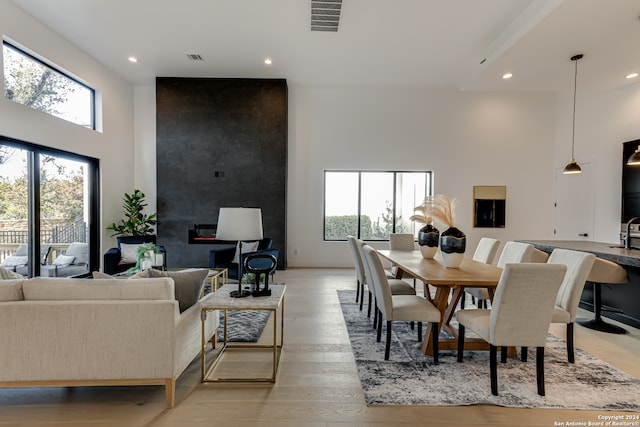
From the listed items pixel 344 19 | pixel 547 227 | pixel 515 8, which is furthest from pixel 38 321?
pixel 547 227

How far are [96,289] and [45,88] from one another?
434 cm

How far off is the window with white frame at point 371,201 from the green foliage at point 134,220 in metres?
3.62

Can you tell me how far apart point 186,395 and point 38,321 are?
1.02 metres

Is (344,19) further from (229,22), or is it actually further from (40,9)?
(40,9)

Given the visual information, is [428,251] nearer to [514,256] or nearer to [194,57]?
[514,256]

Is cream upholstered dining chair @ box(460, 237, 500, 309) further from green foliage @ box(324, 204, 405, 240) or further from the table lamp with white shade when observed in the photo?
green foliage @ box(324, 204, 405, 240)

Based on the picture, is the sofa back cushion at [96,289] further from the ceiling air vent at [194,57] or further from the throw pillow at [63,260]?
the ceiling air vent at [194,57]

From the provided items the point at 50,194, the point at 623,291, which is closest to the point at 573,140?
the point at 623,291

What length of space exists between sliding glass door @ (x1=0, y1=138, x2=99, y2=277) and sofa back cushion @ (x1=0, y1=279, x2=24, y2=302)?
293cm

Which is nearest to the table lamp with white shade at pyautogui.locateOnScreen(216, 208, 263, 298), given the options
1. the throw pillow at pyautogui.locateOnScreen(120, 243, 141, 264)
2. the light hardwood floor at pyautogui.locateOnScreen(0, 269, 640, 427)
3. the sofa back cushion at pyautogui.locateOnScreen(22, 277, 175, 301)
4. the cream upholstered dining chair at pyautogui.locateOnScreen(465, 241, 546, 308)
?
the sofa back cushion at pyautogui.locateOnScreen(22, 277, 175, 301)

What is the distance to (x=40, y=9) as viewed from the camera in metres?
4.23

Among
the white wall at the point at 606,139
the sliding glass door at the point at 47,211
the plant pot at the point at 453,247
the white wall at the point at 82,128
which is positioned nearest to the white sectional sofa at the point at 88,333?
the plant pot at the point at 453,247

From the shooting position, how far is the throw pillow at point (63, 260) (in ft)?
16.4

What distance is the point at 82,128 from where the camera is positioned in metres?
5.39
